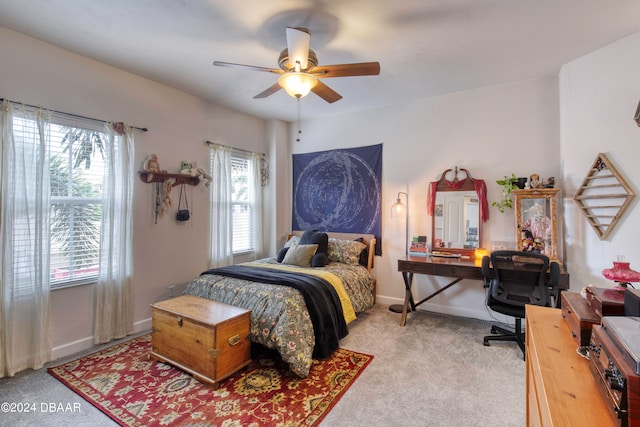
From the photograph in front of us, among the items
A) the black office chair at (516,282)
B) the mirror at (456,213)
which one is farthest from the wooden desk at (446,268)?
the mirror at (456,213)

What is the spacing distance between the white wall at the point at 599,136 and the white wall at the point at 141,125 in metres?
3.83

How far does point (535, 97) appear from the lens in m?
3.24

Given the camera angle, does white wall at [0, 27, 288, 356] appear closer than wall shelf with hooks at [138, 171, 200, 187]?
Yes

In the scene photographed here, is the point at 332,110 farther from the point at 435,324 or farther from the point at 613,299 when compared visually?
the point at 613,299

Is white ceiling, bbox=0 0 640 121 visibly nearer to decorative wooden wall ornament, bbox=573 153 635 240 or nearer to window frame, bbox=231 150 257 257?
decorative wooden wall ornament, bbox=573 153 635 240

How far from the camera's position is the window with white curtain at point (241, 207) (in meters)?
4.31

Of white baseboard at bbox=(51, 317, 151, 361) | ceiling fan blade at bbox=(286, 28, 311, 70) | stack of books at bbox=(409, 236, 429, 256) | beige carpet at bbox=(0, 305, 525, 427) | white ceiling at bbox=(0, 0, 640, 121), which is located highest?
white ceiling at bbox=(0, 0, 640, 121)

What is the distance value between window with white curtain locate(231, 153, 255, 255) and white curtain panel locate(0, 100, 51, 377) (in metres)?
2.04

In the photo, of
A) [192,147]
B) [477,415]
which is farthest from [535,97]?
[192,147]

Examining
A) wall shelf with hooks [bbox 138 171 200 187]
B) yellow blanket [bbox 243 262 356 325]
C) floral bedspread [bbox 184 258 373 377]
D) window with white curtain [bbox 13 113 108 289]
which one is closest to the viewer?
floral bedspread [bbox 184 258 373 377]

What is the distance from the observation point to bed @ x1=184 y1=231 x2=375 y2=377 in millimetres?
Result: 2365

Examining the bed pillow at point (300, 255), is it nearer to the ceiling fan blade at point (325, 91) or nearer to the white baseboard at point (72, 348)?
the ceiling fan blade at point (325, 91)

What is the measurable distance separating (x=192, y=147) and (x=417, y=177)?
9.31 ft

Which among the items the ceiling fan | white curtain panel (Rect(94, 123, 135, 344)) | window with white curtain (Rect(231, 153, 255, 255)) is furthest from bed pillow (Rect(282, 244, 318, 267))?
the ceiling fan
